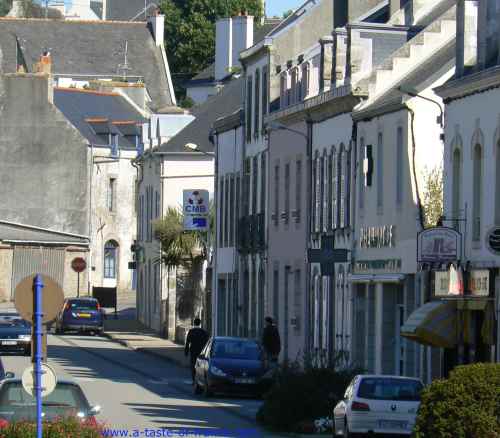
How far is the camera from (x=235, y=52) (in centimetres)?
8906

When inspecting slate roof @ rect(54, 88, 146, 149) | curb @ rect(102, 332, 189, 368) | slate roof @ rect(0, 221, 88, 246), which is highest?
slate roof @ rect(54, 88, 146, 149)

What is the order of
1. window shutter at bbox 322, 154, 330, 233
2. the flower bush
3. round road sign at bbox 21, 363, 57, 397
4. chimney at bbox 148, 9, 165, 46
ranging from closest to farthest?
round road sign at bbox 21, 363, 57, 397 → the flower bush → window shutter at bbox 322, 154, 330, 233 → chimney at bbox 148, 9, 165, 46

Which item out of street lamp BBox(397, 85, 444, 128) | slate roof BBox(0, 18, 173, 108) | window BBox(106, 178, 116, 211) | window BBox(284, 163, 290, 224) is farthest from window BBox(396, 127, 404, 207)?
slate roof BBox(0, 18, 173, 108)

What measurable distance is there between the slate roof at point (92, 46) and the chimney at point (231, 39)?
21917mm

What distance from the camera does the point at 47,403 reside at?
23.4 m

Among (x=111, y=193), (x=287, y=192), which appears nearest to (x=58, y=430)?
(x=287, y=192)

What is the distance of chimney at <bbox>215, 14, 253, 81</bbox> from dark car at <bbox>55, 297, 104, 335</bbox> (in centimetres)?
2315

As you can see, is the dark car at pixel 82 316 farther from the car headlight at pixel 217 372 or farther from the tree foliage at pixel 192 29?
the tree foliage at pixel 192 29

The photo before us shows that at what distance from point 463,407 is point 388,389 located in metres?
6.83

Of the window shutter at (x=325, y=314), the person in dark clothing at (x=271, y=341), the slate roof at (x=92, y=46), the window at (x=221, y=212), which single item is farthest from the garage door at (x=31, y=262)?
the person in dark clothing at (x=271, y=341)

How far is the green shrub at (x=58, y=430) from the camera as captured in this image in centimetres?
2008

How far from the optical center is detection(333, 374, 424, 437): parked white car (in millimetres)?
26125

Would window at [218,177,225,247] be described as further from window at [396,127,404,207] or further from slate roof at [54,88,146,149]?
slate roof at [54,88,146,149]

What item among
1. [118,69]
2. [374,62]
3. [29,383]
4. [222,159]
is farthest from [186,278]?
[118,69]
